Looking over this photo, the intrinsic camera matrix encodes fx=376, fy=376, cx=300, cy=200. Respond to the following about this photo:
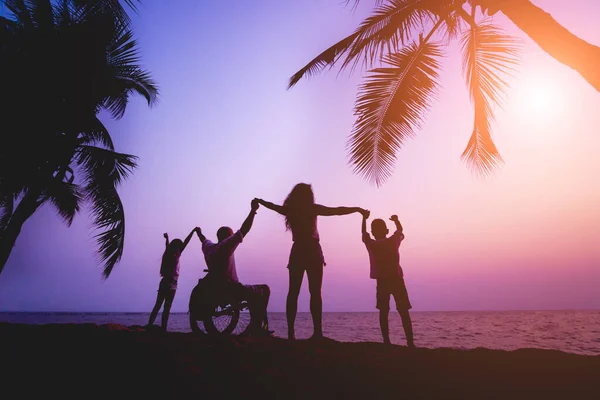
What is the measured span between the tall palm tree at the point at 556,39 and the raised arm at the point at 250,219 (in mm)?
3263

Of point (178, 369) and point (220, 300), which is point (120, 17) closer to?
point (220, 300)

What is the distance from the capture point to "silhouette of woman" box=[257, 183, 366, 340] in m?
4.42

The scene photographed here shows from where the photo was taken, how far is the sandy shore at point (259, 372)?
2.28 metres

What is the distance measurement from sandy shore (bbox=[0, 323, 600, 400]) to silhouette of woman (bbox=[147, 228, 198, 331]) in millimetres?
3112

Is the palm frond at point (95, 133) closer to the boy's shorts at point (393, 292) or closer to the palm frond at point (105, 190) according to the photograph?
the palm frond at point (105, 190)

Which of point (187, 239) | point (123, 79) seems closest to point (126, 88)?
point (123, 79)

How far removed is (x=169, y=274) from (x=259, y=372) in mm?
4361

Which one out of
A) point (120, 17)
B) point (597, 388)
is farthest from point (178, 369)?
point (120, 17)

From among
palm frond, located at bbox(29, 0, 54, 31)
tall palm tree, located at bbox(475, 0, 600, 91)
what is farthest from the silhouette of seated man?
palm frond, located at bbox(29, 0, 54, 31)

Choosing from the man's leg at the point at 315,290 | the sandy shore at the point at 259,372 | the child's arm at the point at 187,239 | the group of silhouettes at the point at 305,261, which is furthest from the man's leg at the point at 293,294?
the child's arm at the point at 187,239

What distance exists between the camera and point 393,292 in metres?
5.01

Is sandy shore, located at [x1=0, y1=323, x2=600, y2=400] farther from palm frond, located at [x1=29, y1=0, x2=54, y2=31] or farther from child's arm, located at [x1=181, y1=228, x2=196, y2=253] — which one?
palm frond, located at [x1=29, y1=0, x2=54, y2=31]

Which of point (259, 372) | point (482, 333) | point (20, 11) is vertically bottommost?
point (482, 333)

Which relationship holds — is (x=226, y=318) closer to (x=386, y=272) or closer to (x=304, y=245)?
(x=304, y=245)
